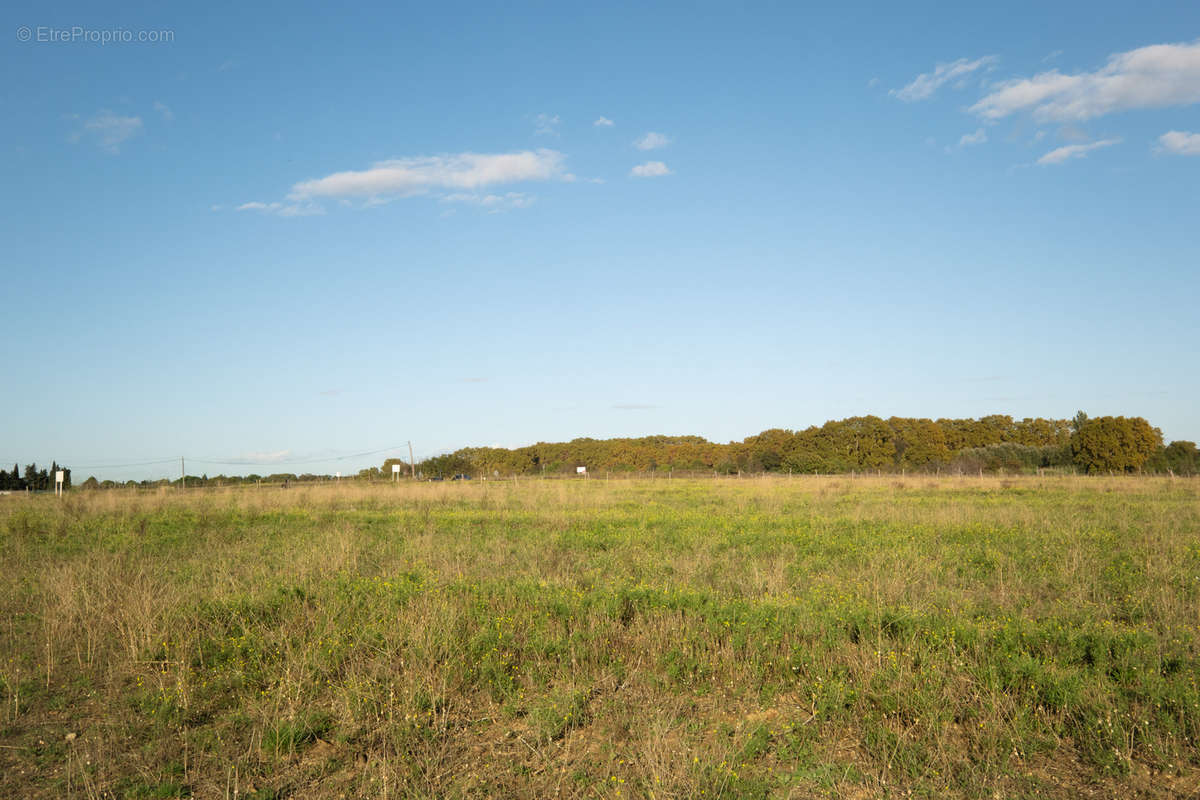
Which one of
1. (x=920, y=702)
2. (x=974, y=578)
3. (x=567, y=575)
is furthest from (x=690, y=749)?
(x=974, y=578)

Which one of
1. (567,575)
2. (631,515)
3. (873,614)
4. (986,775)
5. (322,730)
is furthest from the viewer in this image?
(631,515)

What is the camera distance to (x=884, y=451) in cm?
9519

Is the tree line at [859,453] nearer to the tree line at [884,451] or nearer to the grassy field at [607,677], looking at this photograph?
the tree line at [884,451]

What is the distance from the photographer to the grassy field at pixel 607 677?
5.09 meters

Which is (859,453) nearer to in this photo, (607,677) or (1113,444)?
(1113,444)

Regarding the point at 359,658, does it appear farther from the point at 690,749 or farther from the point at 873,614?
the point at 873,614

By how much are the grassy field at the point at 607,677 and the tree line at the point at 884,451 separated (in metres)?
54.7

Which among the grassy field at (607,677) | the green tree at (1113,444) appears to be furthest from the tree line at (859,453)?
the grassy field at (607,677)

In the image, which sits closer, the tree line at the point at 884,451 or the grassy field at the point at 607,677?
the grassy field at the point at 607,677

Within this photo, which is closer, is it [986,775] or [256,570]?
[986,775]

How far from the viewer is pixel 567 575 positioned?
428 inches

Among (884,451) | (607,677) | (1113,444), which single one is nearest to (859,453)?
(884,451)

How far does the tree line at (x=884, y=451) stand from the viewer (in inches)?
2623

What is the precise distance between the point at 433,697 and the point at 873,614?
15.7ft
